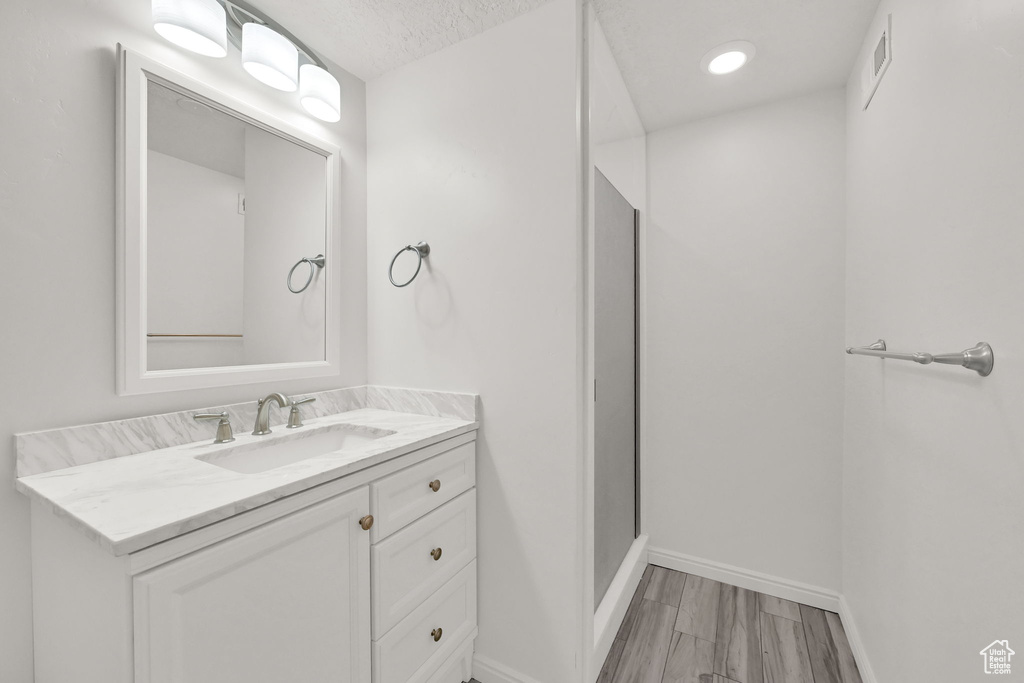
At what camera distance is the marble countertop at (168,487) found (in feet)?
2.38

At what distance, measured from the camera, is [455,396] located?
153 cm

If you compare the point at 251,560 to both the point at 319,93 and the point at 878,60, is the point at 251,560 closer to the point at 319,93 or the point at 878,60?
the point at 319,93

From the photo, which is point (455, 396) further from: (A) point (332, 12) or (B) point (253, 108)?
(A) point (332, 12)

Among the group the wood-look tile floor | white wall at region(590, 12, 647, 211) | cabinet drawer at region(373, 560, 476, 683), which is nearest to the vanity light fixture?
white wall at region(590, 12, 647, 211)

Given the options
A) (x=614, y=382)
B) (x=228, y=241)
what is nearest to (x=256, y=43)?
(x=228, y=241)

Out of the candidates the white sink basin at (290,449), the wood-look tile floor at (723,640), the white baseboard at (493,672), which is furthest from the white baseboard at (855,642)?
the white sink basin at (290,449)

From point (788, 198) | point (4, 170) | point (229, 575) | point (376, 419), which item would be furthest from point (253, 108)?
point (788, 198)

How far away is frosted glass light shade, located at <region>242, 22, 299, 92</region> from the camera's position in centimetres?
133

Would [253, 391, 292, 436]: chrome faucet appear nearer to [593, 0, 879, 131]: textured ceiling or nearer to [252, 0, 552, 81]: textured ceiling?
[252, 0, 552, 81]: textured ceiling

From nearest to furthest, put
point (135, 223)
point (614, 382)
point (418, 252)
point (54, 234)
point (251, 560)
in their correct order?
point (251, 560) < point (54, 234) < point (135, 223) < point (418, 252) < point (614, 382)

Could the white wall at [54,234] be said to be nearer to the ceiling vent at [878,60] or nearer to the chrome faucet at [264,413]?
the chrome faucet at [264,413]

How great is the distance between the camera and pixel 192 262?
1294 mm

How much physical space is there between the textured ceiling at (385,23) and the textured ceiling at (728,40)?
1.29ft

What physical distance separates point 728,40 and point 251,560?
2.13m
